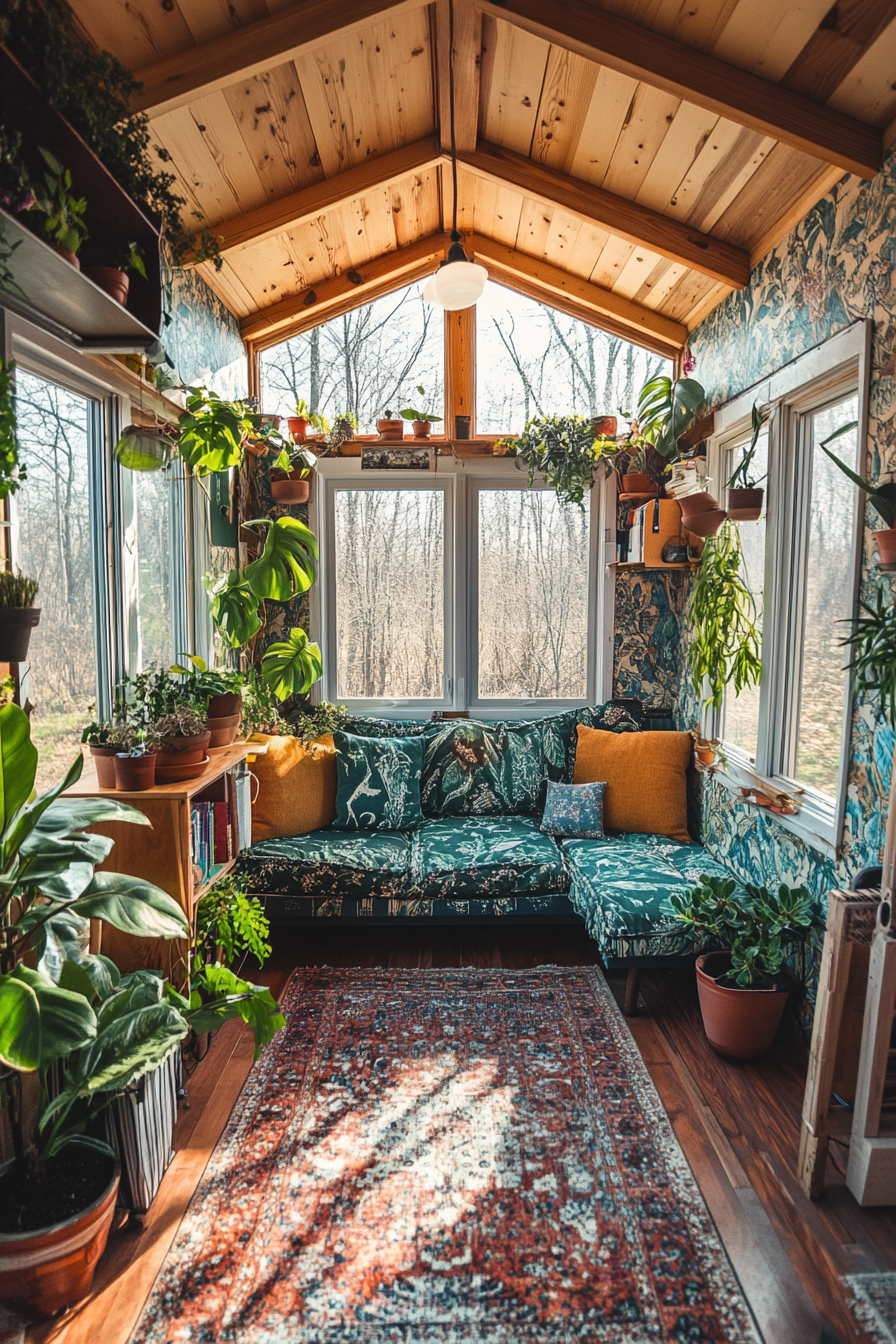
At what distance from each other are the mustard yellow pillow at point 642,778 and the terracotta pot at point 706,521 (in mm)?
1030

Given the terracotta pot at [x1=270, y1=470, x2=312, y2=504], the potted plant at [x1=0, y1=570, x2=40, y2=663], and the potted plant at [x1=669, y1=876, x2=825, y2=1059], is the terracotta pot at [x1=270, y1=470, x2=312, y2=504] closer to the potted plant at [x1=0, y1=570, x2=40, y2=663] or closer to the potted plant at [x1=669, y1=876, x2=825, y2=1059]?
the potted plant at [x1=0, y1=570, x2=40, y2=663]

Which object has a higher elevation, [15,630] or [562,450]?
[562,450]

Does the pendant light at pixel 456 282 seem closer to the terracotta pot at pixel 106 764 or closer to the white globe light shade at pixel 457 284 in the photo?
the white globe light shade at pixel 457 284

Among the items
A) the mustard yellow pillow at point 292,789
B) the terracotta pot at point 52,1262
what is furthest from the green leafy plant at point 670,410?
the terracotta pot at point 52,1262

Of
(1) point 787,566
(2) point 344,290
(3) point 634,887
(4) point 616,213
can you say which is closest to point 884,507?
(1) point 787,566

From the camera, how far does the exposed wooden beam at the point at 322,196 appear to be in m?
3.20

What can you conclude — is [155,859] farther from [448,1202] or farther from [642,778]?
[642,778]

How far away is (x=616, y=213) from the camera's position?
325cm

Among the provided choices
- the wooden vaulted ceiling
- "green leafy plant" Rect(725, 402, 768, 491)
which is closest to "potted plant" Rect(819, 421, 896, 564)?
"green leafy plant" Rect(725, 402, 768, 491)

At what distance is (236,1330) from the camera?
1.61m

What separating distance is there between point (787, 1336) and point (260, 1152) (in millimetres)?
1323

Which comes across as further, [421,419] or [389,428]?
[389,428]

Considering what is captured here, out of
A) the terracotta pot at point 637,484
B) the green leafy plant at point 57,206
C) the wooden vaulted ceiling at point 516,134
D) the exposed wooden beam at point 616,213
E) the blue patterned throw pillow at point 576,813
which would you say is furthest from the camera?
the terracotta pot at point 637,484

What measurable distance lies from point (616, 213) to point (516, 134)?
506 mm
